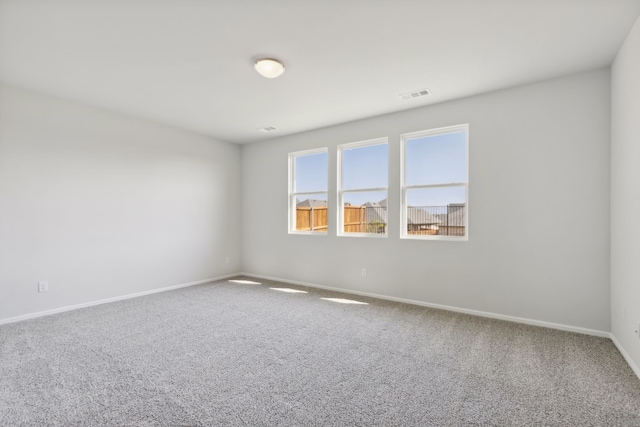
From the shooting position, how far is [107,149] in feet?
13.5

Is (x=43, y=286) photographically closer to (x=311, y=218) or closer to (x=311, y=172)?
(x=311, y=218)

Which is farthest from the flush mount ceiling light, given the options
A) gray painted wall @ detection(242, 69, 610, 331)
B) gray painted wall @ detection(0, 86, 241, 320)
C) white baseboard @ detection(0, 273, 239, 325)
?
white baseboard @ detection(0, 273, 239, 325)

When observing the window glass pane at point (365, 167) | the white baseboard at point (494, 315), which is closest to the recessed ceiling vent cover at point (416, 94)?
the window glass pane at point (365, 167)

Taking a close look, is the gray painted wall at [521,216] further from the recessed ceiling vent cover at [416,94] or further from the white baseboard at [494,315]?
the recessed ceiling vent cover at [416,94]

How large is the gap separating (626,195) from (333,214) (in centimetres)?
331

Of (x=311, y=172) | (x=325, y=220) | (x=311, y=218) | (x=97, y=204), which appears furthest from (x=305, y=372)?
(x=97, y=204)

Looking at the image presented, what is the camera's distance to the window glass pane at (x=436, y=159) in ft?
12.3

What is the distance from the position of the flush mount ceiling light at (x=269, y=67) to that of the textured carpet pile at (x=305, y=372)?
2.55 meters

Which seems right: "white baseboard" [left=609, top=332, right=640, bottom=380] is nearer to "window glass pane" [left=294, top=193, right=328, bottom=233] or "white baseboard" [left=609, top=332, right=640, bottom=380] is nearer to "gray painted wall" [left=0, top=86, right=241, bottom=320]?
"window glass pane" [left=294, top=193, right=328, bottom=233]

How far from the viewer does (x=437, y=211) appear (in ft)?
12.9

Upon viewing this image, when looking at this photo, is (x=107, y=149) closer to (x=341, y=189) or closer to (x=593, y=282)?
(x=341, y=189)

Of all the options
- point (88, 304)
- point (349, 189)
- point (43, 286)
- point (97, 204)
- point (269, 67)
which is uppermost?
point (269, 67)

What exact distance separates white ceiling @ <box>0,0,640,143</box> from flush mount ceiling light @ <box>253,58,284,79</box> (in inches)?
2.5

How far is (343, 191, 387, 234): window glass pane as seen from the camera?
172 inches
